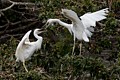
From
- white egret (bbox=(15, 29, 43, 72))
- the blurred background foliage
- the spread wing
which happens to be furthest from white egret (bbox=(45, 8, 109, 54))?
white egret (bbox=(15, 29, 43, 72))

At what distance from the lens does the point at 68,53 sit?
629 centimetres

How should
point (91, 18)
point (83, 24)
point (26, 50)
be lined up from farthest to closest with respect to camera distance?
point (91, 18) → point (83, 24) → point (26, 50)

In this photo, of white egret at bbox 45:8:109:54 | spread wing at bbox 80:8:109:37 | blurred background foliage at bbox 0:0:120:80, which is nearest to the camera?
blurred background foliage at bbox 0:0:120:80

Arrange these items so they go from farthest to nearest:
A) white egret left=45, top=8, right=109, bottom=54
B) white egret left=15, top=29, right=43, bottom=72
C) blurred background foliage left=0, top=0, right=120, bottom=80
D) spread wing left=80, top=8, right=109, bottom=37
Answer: spread wing left=80, top=8, right=109, bottom=37 → white egret left=45, top=8, right=109, bottom=54 → white egret left=15, top=29, right=43, bottom=72 → blurred background foliage left=0, top=0, right=120, bottom=80

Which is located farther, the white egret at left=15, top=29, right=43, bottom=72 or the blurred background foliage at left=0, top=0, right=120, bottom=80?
the white egret at left=15, top=29, right=43, bottom=72

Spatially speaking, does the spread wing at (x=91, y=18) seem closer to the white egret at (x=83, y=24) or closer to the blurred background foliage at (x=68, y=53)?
the white egret at (x=83, y=24)

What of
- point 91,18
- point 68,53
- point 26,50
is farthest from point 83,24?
point 26,50

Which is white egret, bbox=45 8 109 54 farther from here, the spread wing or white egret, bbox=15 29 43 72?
white egret, bbox=15 29 43 72

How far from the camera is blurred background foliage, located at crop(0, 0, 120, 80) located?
5574mm

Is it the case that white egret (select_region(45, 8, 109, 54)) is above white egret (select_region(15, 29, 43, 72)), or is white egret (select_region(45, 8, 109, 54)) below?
above

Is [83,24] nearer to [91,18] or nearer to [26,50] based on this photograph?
[91,18]

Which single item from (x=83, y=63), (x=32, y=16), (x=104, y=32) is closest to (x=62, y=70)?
(x=83, y=63)

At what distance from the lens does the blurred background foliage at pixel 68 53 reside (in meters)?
5.57

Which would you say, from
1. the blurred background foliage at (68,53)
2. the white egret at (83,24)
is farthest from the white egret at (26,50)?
the white egret at (83,24)
